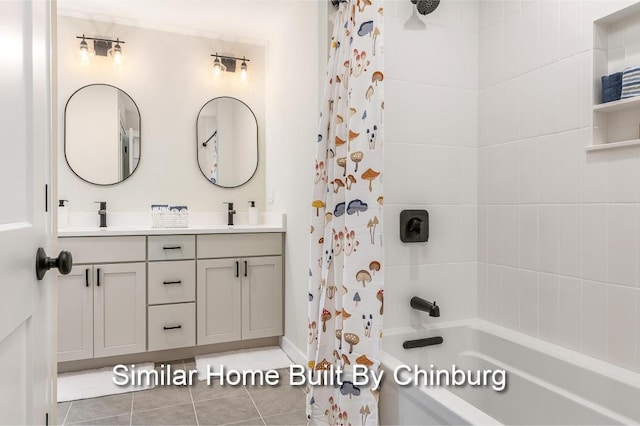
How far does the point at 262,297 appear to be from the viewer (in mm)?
2844

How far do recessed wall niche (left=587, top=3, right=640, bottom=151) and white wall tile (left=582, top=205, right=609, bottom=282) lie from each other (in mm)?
236

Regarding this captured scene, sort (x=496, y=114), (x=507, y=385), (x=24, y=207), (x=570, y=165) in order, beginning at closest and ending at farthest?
(x=24, y=207) → (x=570, y=165) → (x=507, y=385) → (x=496, y=114)

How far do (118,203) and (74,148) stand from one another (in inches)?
19.2

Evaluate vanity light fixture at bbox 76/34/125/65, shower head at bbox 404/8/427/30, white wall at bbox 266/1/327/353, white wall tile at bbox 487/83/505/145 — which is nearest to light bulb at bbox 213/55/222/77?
white wall at bbox 266/1/327/353

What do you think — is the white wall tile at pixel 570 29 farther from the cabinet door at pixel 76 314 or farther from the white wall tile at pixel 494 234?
the cabinet door at pixel 76 314

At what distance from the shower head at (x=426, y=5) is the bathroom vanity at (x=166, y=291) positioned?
1676mm

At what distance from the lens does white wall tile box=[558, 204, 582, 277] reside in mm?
1521

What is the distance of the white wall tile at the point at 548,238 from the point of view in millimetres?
1610

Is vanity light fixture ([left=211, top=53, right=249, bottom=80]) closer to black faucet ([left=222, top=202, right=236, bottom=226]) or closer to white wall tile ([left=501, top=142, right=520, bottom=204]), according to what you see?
black faucet ([left=222, top=202, right=236, bottom=226])

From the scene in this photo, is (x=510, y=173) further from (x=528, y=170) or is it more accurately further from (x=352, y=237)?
(x=352, y=237)

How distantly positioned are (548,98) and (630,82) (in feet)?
1.04

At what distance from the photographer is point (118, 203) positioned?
9.75 feet

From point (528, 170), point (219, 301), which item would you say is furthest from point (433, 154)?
point (219, 301)

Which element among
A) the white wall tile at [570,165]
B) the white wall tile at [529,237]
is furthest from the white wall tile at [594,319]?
the white wall tile at [570,165]
